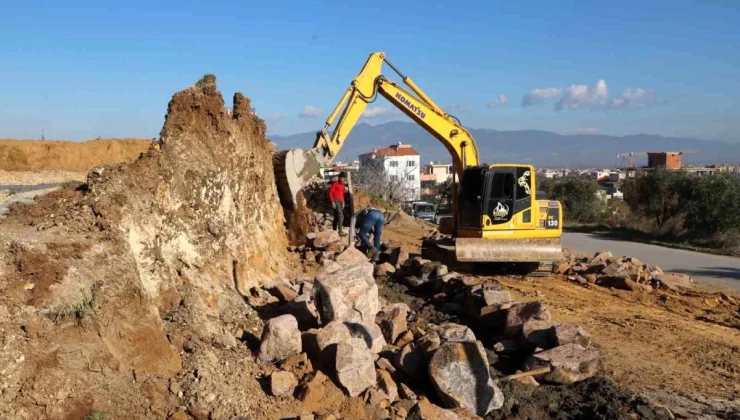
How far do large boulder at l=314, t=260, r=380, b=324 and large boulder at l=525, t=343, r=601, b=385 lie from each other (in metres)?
2.06

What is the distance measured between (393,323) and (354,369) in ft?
5.74

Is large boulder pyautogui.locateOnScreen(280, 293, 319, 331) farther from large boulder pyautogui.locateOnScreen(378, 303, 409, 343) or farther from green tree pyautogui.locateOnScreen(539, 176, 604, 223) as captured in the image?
green tree pyautogui.locateOnScreen(539, 176, 604, 223)

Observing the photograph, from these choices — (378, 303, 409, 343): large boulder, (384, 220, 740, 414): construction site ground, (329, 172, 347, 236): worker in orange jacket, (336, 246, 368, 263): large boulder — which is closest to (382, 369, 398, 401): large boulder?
(378, 303, 409, 343): large boulder

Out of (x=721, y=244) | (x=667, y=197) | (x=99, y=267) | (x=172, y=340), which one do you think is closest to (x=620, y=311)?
(x=172, y=340)

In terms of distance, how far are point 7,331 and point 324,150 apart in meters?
8.68

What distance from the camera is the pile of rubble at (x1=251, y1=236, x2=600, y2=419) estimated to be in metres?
6.07

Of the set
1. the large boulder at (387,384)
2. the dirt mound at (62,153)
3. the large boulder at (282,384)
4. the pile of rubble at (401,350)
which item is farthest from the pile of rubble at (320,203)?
the large boulder at (282,384)

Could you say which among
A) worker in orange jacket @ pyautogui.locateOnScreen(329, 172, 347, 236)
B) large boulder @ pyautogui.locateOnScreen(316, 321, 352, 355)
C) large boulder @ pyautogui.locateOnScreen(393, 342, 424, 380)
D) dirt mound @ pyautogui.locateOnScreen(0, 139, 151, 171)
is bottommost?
large boulder @ pyautogui.locateOnScreen(393, 342, 424, 380)

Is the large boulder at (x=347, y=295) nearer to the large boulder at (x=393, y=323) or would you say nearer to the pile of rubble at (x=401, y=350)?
the pile of rubble at (x=401, y=350)

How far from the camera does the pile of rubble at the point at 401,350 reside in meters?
6.07

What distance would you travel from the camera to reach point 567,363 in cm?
712

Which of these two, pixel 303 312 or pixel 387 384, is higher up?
pixel 303 312

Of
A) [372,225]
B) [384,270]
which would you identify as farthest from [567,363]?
[372,225]

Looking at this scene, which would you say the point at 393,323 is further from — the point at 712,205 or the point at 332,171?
the point at 712,205
